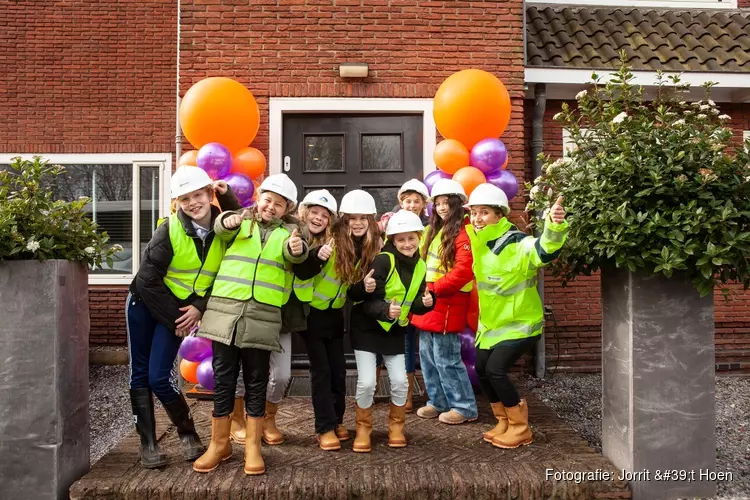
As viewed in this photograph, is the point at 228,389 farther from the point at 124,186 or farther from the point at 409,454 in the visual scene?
the point at 124,186

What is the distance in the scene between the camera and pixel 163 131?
826 centimetres

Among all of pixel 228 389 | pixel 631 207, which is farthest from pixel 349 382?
pixel 631 207

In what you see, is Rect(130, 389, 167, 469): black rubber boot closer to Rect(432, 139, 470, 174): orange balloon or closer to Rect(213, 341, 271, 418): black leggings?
Rect(213, 341, 271, 418): black leggings

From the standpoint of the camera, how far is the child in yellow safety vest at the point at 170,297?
3277 millimetres

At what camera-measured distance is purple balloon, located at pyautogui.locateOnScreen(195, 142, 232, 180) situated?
4.65m

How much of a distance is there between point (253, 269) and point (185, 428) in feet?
3.89

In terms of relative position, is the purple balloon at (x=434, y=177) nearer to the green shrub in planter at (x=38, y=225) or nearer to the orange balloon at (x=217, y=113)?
the orange balloon at (x=217, y=113)

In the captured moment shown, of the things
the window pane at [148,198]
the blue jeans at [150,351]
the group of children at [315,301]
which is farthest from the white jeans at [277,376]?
the window pane at [148,198]

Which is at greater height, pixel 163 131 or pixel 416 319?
pixel 163 131

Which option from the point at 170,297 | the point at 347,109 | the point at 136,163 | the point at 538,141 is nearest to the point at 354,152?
the point at 347,109

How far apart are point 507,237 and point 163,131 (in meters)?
6.45

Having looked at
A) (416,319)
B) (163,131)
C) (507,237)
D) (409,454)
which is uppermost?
(163,131)

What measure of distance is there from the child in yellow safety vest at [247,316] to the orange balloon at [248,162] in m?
1.71

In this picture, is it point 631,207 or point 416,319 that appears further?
point 416,319
